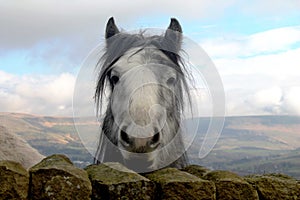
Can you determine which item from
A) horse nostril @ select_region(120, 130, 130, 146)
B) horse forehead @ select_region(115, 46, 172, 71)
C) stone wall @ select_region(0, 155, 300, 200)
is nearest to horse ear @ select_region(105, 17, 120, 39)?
horse forehead @ select_region(115, 46, 172, 71)

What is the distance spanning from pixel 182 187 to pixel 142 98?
1.10 meters

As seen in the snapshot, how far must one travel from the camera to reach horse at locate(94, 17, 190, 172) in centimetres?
421

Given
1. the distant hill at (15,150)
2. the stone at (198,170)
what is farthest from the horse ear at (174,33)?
the distant hill at (15,150)

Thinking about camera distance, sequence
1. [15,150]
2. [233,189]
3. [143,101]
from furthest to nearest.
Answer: [15,150] → [143,101] → [233,189]

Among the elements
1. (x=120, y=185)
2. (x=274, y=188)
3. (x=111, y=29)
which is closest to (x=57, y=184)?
(x=120, y=185)

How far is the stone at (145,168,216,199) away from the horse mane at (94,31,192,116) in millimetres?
1741

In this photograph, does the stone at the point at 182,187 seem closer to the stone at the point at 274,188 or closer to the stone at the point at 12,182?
the stone at the point at 274,188

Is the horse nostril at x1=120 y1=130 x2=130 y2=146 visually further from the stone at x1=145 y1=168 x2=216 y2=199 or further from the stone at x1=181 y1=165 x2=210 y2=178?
the stone at x1=181 y1=165 x2=210 y2=178

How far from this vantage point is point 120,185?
360 centimetres

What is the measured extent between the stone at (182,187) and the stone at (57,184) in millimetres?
649

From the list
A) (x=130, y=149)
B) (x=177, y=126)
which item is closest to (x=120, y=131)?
(x=130, y=149)

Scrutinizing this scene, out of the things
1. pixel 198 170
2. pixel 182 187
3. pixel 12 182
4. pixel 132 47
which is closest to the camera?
pixel 12 182

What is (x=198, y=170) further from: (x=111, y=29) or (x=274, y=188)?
(x=111, y=29)

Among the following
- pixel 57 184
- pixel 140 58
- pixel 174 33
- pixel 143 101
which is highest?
pixel 174 33
